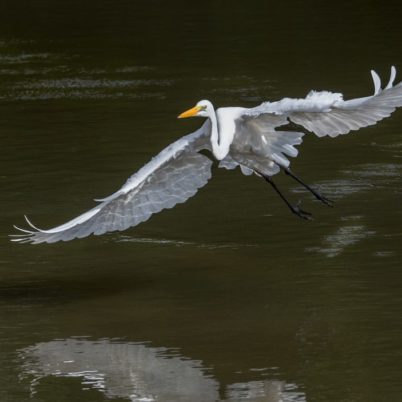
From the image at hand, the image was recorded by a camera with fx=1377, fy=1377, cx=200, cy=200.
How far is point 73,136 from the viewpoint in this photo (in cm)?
1773

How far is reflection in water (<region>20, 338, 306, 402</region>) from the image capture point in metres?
9.20

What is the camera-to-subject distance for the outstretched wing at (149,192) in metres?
10.9

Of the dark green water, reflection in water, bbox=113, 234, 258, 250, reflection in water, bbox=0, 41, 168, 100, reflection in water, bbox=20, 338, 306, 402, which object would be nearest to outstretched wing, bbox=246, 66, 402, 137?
the dark green water

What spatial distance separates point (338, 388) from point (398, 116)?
9081 mm

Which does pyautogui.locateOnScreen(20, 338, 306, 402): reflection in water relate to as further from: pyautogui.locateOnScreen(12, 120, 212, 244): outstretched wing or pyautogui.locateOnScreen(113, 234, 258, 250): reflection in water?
pyautogui.locateOnScreen(113, 234, 258, 250): reflection in water

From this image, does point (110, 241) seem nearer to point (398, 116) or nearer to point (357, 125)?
point (357, 125)

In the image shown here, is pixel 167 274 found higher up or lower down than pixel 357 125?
lower down

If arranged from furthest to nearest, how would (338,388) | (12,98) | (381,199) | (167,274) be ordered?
(12,98) < (381,199) < (167,274) < (338,388)

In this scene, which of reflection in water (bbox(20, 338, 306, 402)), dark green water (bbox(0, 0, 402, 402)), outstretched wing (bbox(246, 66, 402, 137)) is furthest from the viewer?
outstretched wing (bbox(246, 66, 402, 137))

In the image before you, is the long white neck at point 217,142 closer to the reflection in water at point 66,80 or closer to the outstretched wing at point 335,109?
the outstretched wing at point 335,109

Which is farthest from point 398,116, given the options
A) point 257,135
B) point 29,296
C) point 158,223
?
point 29,296

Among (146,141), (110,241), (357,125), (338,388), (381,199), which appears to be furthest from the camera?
(146,141)

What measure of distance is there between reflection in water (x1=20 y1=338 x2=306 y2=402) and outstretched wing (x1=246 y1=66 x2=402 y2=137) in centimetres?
218

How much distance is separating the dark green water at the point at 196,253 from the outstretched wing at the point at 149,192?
0.72 meters
